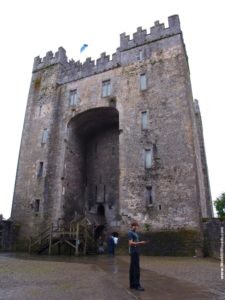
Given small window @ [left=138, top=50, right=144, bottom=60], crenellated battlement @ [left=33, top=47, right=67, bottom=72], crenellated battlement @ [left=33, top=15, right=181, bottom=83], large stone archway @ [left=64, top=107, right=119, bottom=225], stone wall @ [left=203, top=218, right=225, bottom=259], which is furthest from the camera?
crenellated battlement @ [left=33, top=47, right=67, bottom=72]

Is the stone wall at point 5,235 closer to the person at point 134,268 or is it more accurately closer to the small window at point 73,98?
the small window at point 73,98

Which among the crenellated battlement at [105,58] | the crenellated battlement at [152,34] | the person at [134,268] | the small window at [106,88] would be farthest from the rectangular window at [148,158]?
the person at [134,268]

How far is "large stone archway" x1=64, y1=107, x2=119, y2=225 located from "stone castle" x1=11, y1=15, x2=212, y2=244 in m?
0.09

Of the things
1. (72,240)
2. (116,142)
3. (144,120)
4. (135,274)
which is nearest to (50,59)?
(116,142)

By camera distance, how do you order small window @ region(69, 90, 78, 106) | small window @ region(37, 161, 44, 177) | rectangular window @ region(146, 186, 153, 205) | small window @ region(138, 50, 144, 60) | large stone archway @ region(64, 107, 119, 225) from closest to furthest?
rectangular window @ region(146, 186, 153, 205), small window @ region(138, 50, 144, 60), small window @ region(37, 161, 44, 177), large stone archway @ region(64, 107, 119, 225), small window @ region(69, 90, 78, 106)

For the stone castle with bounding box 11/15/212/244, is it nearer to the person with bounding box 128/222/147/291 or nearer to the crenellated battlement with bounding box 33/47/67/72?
the crenellated battlement with bounding box 33/47/67/72

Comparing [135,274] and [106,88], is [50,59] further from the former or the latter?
[135,274]

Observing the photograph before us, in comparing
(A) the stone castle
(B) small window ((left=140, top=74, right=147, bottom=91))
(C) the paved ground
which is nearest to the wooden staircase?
(A) the stone castle

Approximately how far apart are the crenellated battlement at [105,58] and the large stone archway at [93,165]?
4317mm

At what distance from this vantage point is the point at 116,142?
25844 mm

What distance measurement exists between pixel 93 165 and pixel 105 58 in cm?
996

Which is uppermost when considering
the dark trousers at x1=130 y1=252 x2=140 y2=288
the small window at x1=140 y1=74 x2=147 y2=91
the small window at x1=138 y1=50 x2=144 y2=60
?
the small window at x1=138 y1=50 x2=144 y2=60

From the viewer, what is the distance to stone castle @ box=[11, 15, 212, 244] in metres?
18.6

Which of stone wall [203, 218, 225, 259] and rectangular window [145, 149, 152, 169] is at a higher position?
rectangular window [145, 149, 152, 169]
